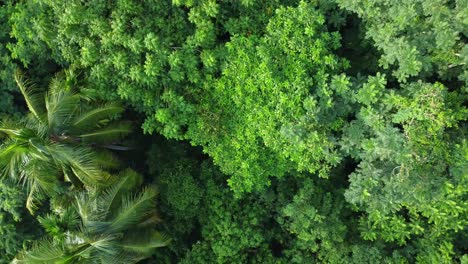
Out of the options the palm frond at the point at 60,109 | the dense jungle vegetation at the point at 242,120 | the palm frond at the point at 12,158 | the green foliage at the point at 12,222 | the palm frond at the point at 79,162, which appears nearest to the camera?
the palm frond at the point at 12,158

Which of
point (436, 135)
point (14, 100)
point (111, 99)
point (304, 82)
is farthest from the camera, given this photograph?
point (14, 100)

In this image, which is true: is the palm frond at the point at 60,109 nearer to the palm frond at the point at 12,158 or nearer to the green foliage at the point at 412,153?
the palm frond at the point at 12,158

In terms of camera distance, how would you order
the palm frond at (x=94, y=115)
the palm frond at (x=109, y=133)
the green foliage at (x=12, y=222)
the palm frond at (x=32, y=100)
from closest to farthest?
the palm frond at (x=32, y=100) → the palm frond at (x=94, y=115) → the green foliage at (x=12, y=222) → the palm frond at (x=109, y=133)

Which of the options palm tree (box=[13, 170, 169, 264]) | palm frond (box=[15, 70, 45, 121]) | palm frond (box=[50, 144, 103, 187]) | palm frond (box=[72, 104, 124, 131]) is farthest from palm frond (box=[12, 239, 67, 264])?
palm frond (box=[15, 70, 45, 121])

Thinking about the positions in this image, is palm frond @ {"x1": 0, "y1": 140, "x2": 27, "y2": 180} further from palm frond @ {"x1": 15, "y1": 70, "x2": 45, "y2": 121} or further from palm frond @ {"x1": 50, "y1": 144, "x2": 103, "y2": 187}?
palm frond @ {"x1": 15, "y1": 70, "x2": 45, "y2": 121}

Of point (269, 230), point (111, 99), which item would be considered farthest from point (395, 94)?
point (111, 99)

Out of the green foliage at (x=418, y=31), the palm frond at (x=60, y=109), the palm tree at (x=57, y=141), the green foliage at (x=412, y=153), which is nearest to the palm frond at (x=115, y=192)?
the palm tree at (x=57, y=141)

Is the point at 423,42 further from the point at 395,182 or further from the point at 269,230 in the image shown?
the point at 269,230
